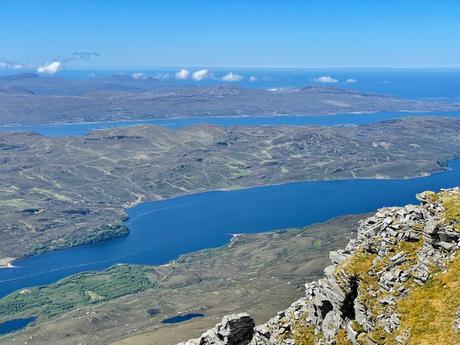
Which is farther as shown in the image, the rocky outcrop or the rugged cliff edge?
the rocky outcrop

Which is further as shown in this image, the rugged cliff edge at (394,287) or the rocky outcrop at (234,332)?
the rocky outcrop at (234,332)

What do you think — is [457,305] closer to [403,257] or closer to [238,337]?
[403,257]

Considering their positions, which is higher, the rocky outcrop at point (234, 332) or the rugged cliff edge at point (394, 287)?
the rugged cliff edge at point (394, 287)

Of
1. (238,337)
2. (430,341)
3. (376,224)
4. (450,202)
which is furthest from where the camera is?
(238,337)

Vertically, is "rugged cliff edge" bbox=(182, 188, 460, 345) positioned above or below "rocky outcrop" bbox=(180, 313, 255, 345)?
above

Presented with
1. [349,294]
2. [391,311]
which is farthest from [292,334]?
[391,311]

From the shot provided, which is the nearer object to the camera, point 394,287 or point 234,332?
point 394,287

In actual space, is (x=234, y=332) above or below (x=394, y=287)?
below

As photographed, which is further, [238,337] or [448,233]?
[238,337]
